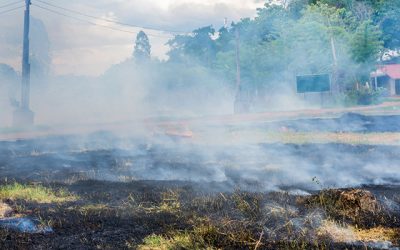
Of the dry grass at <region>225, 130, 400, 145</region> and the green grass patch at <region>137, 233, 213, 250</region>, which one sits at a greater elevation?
the dry grass at <region>225, 130, 400, 145</region>

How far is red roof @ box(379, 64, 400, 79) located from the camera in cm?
4012

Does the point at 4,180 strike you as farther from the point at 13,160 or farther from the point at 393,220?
the point at 393,220

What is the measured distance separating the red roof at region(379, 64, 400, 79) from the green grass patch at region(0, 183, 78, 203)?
36700 mm

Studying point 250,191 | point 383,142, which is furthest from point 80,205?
point 383,142

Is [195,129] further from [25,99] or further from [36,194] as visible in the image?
[36,194]

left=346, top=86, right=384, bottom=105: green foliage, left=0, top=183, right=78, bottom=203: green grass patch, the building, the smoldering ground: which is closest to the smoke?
the smoldering ground

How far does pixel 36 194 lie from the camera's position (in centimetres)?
759

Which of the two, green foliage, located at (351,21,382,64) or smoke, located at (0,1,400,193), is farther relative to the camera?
green foliage, located at (351,21,382,64)

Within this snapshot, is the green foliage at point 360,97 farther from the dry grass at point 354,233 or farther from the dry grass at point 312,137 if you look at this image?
the dry grass at point 354,233

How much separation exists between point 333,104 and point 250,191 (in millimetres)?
23869

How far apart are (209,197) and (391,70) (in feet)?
129

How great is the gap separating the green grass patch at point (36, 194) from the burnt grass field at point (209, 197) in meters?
0.02

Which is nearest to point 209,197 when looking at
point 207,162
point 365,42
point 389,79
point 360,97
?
point 207,162

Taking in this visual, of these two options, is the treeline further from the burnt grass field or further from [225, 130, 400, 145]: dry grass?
the burnt grass field
